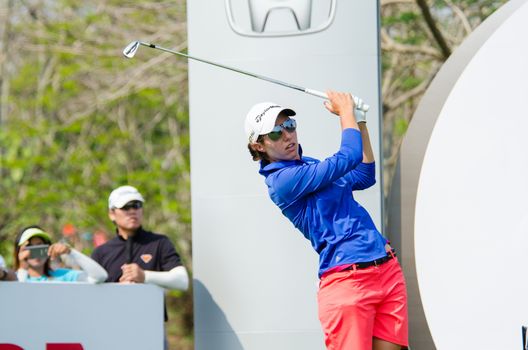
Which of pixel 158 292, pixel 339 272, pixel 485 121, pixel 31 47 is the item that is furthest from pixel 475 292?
pixel 31 47

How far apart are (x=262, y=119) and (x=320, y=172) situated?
0.38 meters

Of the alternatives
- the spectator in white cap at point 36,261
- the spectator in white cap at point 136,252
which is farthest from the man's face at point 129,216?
the spectator in white cap at point 36,261

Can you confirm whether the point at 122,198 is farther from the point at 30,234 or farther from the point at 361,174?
the point at 361,174

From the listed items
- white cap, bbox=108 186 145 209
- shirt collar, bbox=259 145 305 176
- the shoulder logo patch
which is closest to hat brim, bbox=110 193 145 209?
white cap, bbox=108 186 145 209

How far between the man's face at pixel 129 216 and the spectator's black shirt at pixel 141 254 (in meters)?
0.06

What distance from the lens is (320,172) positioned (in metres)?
5.23

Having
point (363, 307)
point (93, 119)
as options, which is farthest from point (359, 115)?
point (93, 119)

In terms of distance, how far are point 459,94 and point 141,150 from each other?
33.9ft

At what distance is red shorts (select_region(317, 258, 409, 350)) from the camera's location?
17.1ft

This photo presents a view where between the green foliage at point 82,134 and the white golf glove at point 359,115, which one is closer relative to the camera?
the white golf glove at point 359,115

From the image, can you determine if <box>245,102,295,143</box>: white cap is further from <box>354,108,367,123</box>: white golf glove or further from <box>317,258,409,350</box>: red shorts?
<box>317,258,409,350</box>: red shorts

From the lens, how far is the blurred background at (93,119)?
556 inches

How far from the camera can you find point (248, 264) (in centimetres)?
683

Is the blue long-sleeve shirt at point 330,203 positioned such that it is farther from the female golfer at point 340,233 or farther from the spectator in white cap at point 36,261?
the spectator in white cap at point 36,261
